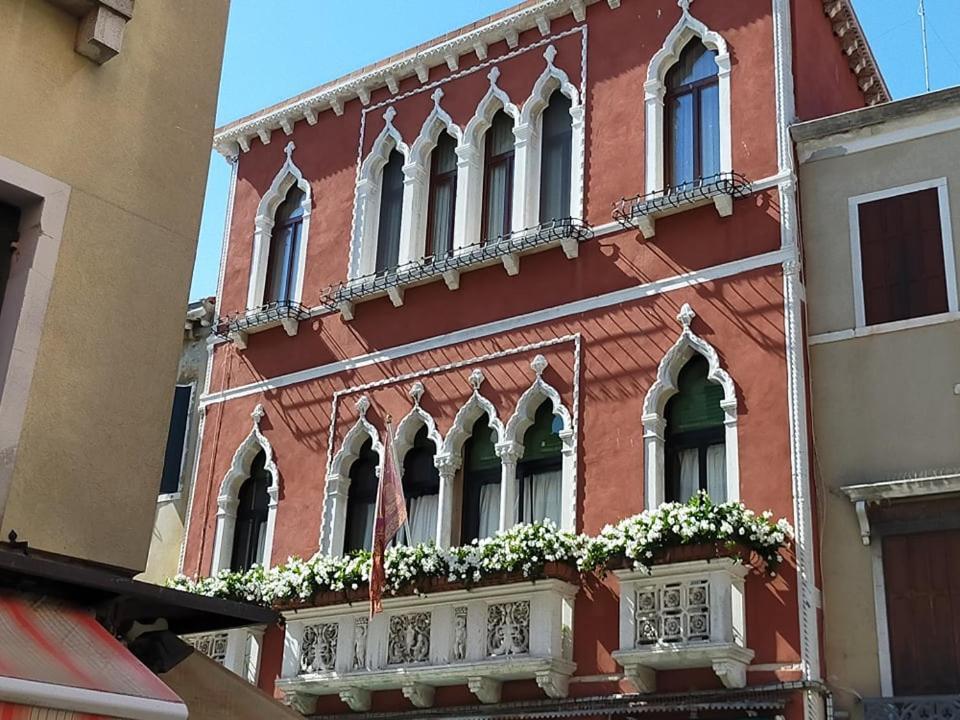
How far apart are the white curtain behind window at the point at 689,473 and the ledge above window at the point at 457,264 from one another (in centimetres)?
269

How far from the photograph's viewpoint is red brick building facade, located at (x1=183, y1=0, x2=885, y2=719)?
12.3 metres

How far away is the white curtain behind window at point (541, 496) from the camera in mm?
13570

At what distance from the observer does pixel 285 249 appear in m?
17.8

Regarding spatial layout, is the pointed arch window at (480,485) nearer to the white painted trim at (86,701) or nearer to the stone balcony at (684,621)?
the stone balcony at (684,621)

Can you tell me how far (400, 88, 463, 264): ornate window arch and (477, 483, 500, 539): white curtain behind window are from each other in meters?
3.29

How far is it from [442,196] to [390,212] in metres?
0.87

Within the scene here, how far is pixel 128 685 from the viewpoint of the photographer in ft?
19.7

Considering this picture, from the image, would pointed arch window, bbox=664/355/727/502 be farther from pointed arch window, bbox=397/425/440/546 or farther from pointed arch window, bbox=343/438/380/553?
pointed arch window, bbox=343/438/380/553

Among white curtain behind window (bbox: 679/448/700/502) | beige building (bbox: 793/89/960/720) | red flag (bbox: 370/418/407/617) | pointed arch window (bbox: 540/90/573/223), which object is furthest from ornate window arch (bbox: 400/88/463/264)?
beige building (bbox: 793/89/960/720)

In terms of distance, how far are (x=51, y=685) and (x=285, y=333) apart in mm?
11427

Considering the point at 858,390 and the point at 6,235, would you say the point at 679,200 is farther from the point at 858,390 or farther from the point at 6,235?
the point at 6,235

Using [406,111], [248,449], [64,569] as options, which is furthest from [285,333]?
[64,569]

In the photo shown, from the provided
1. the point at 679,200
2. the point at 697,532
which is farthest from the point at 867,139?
the point at 697,532

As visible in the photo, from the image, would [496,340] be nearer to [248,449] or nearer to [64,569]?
[248,449]
